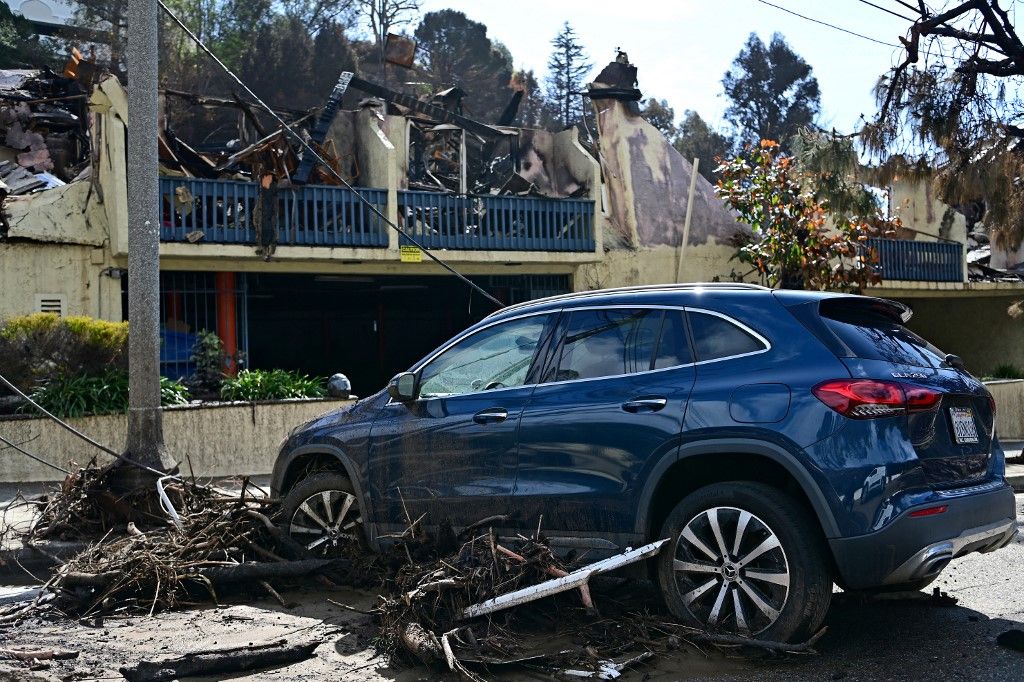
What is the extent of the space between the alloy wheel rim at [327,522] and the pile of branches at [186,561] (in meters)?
0.15

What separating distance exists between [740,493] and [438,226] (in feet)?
42.6

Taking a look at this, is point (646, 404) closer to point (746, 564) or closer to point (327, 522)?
point (746, 564)

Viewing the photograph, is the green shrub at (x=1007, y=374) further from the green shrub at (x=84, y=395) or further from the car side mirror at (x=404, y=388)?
the car side mirror at (x=404, y=388)

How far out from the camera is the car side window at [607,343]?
19.7ft

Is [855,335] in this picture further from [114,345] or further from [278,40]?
[278,40]

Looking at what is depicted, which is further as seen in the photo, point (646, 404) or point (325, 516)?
point (325, 516)

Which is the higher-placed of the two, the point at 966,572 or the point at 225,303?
the point at 225,303

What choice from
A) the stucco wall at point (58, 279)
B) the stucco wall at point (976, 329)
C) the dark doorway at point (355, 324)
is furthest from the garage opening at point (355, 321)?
the stucco wall at point (976, 329)

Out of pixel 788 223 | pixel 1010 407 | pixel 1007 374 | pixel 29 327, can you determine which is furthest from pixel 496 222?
pixel 1007 374

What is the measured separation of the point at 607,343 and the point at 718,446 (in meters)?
1.03

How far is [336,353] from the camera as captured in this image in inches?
993

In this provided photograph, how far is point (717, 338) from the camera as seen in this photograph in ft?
18.9

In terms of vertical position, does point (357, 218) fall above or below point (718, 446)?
above

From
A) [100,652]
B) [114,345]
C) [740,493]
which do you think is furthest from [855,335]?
[114,345]
